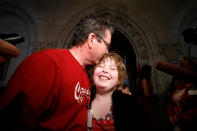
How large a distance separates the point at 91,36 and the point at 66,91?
0.79 metres

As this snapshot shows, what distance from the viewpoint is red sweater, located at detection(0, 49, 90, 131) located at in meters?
0.73

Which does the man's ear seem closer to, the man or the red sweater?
the man

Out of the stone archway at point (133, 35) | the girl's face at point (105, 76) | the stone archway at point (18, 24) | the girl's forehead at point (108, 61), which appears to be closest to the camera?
the girl's face at point (105, 76)

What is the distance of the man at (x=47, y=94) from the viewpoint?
2.41ft

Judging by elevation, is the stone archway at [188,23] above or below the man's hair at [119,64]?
above

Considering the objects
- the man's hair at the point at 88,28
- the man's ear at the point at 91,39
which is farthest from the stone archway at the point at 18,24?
the man's ear at the point at 91,39

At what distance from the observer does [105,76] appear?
141cm

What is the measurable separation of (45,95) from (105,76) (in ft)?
2.46

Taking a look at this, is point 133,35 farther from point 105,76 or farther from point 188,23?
point 105,76

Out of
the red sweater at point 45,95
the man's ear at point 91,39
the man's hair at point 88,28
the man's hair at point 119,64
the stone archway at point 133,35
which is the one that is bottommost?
the red sweater at point 45,95

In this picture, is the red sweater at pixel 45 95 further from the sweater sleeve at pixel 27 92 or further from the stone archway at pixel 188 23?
the stone archway at pixel 188 23

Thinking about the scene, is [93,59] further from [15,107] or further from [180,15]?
[180,15]

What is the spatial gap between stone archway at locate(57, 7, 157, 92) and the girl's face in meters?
3.18

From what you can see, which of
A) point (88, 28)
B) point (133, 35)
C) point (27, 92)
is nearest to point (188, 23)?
point (133, 35)
